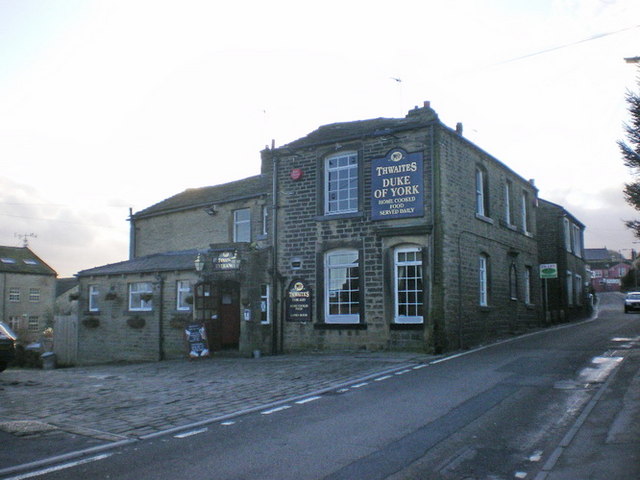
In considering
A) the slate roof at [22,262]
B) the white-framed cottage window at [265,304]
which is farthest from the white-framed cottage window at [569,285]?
the slate roof at [22,262]

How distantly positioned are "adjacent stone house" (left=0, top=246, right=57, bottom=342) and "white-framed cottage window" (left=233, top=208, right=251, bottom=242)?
3643cm

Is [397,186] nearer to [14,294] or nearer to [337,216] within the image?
[337,216]

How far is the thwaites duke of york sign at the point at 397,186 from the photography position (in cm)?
1819

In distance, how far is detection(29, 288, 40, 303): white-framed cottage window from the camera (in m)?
58.1

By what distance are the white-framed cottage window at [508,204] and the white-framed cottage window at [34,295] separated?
49592 mm

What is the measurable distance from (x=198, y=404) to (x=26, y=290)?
54.3 m

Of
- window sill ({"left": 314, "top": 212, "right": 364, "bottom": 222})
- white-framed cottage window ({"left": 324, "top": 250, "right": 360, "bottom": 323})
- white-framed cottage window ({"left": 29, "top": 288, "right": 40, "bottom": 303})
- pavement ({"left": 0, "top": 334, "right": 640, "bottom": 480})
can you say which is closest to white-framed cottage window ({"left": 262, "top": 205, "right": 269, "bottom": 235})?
window sill ({"left": 314, "top": 212, "right": 364, "bottom": 222})

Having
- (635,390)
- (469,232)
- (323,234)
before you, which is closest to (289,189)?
(323,234)

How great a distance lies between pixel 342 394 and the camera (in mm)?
10836

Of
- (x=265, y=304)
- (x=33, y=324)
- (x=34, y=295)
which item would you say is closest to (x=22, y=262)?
(x=34, y=295)

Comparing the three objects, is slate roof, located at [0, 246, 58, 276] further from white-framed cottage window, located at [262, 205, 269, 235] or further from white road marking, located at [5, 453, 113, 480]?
white road marking, located at [5, 453, 113, 480]

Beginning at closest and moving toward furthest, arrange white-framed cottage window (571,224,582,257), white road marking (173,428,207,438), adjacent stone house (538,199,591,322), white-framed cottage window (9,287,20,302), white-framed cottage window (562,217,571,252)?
white road marking (173,428,207,438), adjacent stone house (538,199,591,322), white-framed cottage window (562,217,571,252), white-framed cottage window (571,224,582,257), white-framed cottage window (9,287,20,302)

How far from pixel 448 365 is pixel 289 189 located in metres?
9.06

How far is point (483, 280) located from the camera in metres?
21.1
